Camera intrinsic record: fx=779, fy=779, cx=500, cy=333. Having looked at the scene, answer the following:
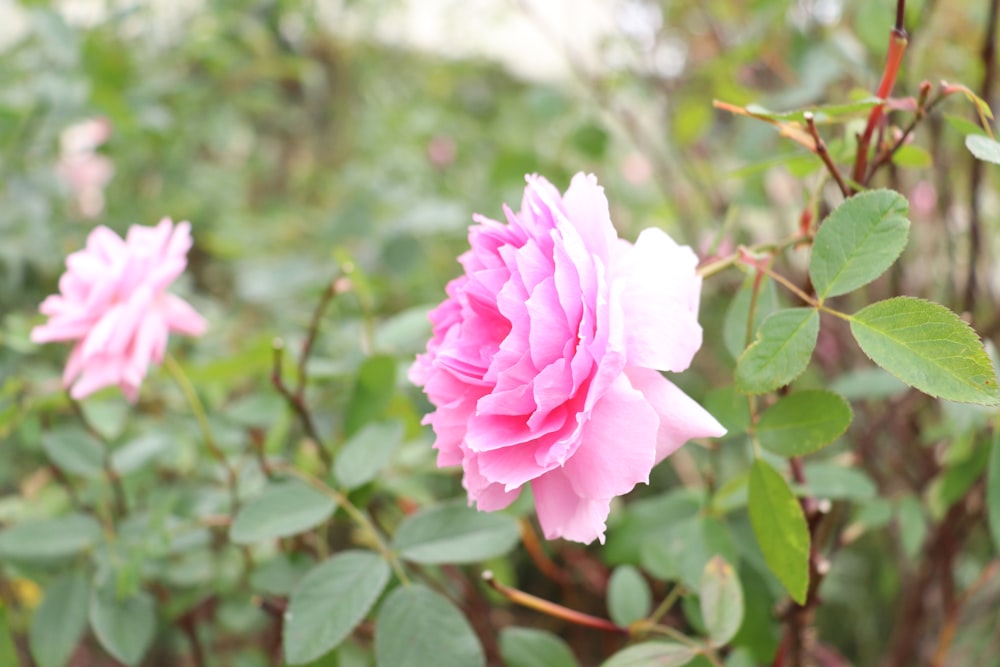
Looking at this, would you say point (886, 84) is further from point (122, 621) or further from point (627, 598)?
point (122, 621)

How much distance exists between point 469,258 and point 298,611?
0.22 meters

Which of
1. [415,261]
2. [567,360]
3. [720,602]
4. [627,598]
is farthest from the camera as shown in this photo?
[415,261]

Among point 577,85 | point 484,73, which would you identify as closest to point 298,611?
point 577,85

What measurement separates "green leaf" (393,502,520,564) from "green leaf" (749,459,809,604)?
0.49ft

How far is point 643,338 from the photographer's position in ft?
1.04

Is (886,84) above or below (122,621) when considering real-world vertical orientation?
above

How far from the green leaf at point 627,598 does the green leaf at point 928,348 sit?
263 mm

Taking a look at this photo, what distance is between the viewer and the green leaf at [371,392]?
0.56m

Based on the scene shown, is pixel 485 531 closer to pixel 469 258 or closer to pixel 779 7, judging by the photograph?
pixel 469 258

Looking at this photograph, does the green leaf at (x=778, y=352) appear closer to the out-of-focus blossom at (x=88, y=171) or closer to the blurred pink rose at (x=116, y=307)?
the blurred pink rose at (x=116, y=307)

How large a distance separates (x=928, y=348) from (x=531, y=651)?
1.02 feet

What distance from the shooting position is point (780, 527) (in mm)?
370

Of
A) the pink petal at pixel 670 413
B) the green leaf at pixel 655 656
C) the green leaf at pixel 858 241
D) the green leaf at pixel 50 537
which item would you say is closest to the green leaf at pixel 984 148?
the green leaf at pixel 858 241

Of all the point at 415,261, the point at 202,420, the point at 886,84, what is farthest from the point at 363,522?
the point at 415,261
